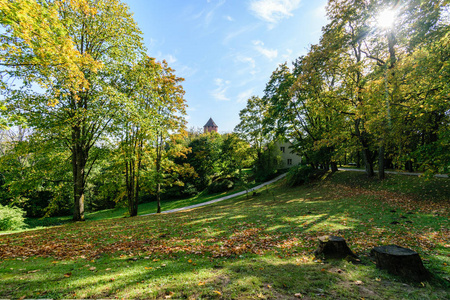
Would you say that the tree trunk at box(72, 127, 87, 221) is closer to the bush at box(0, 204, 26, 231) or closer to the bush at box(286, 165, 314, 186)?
the bush at box(0, 204, 26, 231)

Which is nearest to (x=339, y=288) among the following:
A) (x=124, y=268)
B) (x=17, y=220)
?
(x=124, y=268)

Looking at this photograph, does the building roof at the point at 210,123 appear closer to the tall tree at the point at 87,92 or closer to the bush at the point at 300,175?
the bush at the point at 300,175

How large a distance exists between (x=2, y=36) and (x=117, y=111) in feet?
18.4

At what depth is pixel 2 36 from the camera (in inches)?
268

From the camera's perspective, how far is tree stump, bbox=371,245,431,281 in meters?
3.86

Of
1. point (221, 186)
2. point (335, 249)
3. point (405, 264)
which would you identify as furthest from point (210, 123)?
point (405, 264)

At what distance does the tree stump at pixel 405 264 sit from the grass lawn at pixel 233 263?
0.55 ft

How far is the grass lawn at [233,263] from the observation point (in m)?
3.43

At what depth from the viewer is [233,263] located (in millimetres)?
4699

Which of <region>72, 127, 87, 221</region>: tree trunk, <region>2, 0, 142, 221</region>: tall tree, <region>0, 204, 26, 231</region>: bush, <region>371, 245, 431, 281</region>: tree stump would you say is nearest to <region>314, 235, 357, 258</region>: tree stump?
<region>371, 245, 431, 281</region>: tree stump

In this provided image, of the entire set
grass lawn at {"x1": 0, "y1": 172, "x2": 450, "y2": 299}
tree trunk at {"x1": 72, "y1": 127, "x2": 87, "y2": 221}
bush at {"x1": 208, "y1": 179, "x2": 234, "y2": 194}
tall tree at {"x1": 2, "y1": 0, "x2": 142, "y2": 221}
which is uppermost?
tall tree at {"x1": 2, "y1": 0, "x2": 142, "y2": 221}

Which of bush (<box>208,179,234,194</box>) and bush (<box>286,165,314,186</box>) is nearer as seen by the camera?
bush (<box>286,165,314,186</box>)

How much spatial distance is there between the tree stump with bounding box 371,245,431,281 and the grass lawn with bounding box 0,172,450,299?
166 millimetres

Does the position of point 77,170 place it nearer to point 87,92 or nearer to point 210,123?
point 87,92
